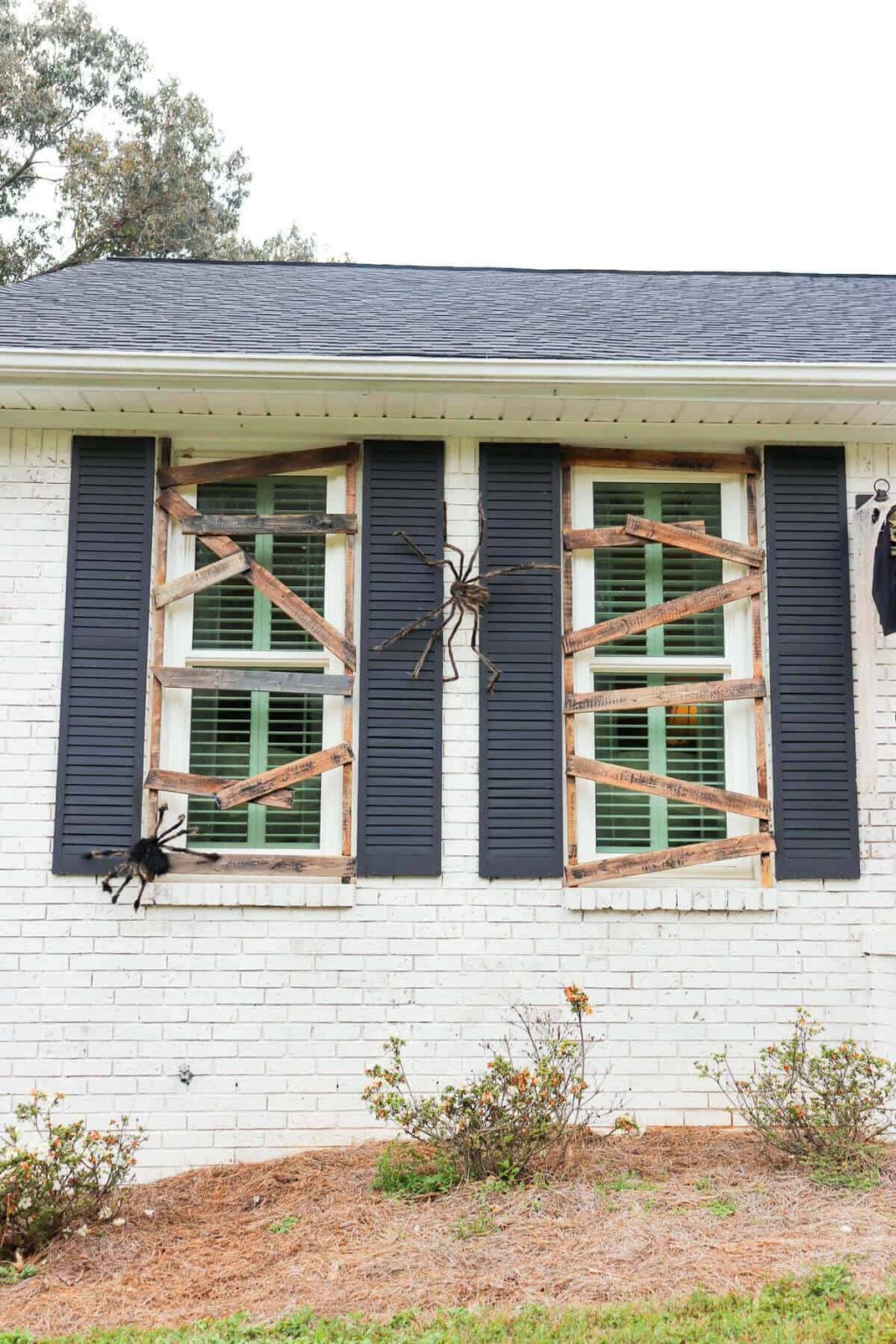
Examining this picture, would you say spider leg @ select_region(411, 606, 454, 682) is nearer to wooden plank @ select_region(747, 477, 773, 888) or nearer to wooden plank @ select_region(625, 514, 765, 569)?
wooden plank @ select_region(625, 514, 765, 569)

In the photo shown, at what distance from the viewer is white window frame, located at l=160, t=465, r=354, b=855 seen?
17.9 ft

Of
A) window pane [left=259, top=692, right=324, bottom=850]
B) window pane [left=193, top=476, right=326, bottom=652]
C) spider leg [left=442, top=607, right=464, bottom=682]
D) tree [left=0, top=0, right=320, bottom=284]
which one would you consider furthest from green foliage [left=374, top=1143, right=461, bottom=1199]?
tree [left=0, top=0, right=320, bottom=284]

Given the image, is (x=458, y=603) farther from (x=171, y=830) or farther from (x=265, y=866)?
(x=171, y=830)

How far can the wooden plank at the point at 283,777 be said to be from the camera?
5.35 m

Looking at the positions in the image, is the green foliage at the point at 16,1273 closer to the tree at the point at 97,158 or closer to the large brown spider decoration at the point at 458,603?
the large brown spider decoration at the point at 458,603

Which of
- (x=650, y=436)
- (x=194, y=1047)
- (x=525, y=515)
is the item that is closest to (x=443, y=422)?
(x=525, y=515)

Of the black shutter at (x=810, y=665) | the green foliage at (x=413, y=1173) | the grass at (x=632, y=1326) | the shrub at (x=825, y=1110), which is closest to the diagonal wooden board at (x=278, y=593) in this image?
the black shutter at (x=810, y=665)

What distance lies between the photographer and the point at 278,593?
5551 mm

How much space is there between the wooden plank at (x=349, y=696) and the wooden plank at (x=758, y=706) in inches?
73.3

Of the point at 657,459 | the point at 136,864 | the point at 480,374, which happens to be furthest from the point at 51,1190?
the point at 657,459

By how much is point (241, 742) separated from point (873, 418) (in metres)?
3.26

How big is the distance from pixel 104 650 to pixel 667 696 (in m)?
2.57

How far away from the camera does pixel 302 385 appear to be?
5250 mm

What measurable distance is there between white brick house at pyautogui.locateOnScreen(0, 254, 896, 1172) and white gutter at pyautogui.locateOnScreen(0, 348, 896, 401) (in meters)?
0.01
